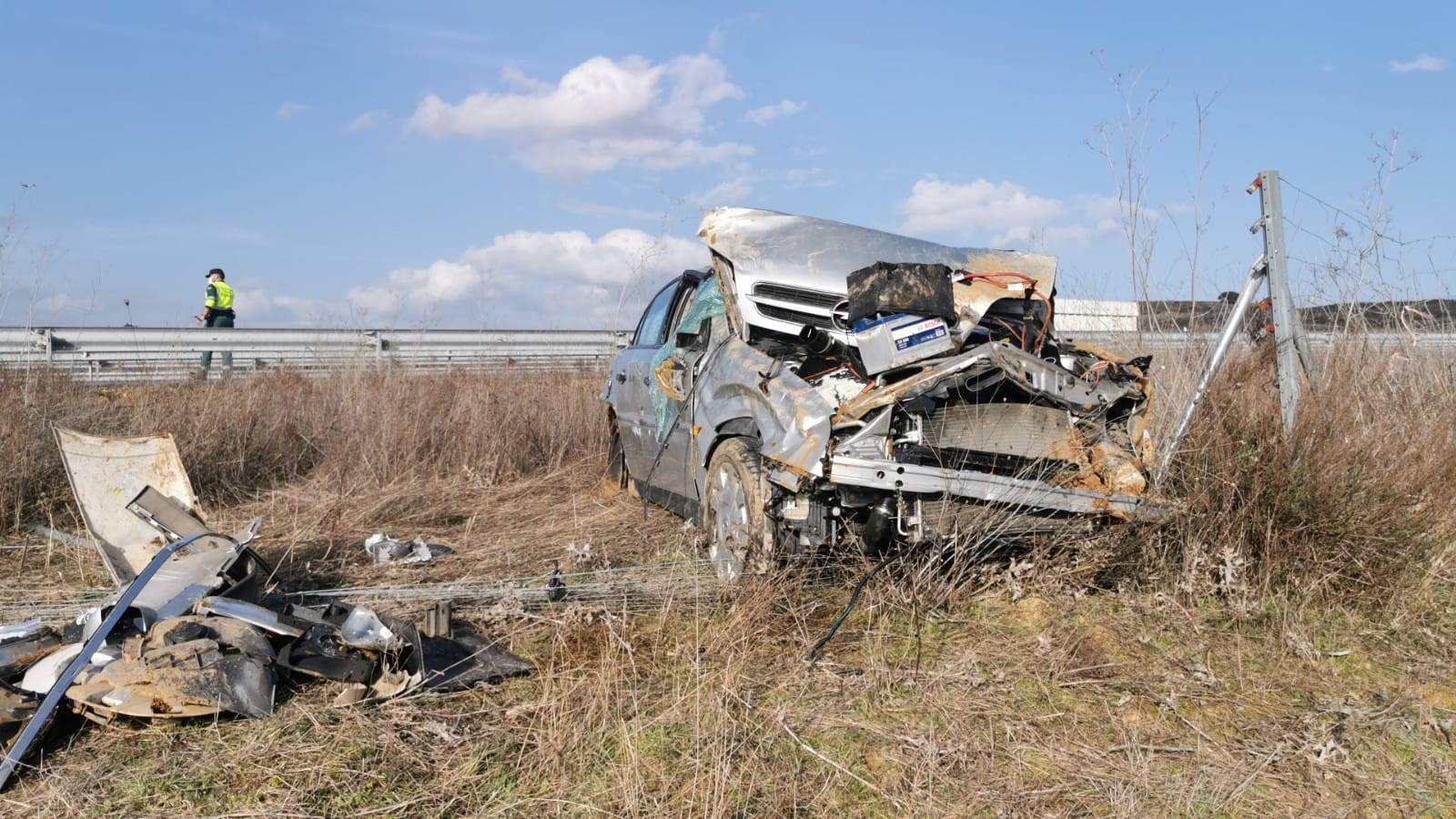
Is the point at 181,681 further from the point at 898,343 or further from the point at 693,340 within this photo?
the point at 693,340

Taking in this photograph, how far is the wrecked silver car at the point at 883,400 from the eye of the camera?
14.0ft

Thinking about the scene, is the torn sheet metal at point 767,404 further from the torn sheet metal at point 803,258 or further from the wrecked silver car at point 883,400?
the torn sheet metal at point 803,258

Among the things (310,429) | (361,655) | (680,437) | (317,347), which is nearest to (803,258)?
(680,437)

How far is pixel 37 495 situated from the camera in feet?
22.0

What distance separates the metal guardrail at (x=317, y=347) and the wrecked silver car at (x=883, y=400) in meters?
1.23

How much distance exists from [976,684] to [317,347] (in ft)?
28.2

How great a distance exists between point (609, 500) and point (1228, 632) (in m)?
4.46

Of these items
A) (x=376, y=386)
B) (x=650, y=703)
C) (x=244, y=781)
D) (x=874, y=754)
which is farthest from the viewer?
(x=376, y=386)

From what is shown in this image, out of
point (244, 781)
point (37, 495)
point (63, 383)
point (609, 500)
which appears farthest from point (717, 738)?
point (63, 383)

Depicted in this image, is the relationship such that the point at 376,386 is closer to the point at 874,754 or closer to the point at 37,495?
the point at 37,495

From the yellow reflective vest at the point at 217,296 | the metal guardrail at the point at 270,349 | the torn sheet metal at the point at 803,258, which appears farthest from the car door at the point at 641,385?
the yellow reflective vest at the point at 217,296

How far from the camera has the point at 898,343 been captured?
449 cm

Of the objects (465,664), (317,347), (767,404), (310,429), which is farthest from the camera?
(317,347)

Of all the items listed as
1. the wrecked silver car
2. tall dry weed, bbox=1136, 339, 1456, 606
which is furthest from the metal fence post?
the wrecked silver car
